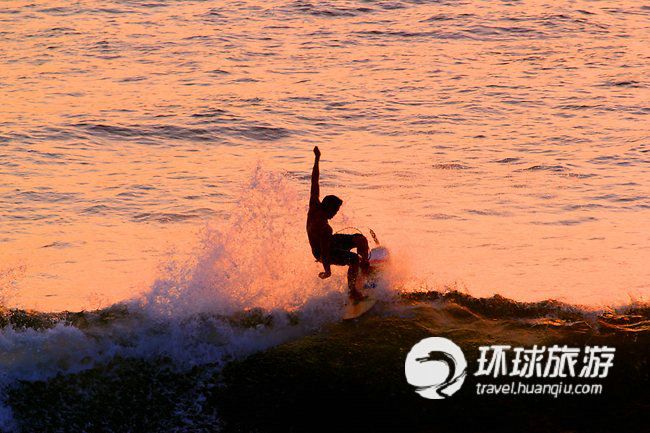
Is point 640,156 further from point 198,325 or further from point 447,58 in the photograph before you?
point 198,325

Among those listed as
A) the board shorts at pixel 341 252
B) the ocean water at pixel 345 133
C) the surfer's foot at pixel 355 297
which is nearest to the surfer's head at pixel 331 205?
the board shorts at pixel 341 252

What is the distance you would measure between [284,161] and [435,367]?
10.0 m

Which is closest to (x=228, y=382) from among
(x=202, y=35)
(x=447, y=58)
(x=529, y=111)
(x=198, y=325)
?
(x=198, y=325)

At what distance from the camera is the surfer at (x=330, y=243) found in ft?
39.1

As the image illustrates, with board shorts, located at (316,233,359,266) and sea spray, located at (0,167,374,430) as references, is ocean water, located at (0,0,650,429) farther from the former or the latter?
board shorts, located at (316,233,359,266)

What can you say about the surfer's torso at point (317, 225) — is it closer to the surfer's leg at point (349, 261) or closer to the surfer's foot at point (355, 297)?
the surfer's leg at point (349, 261)

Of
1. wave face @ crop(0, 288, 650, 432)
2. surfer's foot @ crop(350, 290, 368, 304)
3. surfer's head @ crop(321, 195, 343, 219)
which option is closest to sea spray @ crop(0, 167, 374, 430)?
wave face @ crop(0, 288, 650, 432)

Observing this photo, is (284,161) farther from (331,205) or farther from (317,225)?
(331,205)

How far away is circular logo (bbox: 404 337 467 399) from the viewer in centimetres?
1114

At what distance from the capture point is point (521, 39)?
3006cm

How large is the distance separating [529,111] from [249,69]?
→ 772cm

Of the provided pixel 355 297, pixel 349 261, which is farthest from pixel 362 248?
pixel 355 297

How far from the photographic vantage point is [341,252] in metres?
12.3

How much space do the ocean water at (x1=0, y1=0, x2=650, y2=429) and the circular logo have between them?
1299 mm
